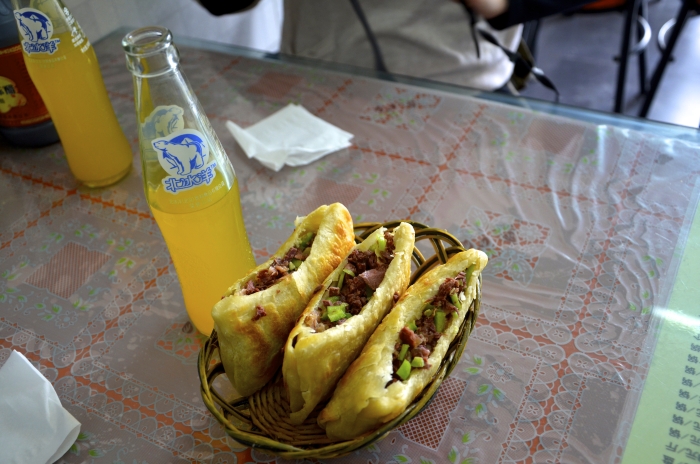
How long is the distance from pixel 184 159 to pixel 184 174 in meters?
0.02

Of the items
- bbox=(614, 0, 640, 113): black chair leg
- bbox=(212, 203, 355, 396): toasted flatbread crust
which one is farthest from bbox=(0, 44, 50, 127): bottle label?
bbox=(614, 0, 640, 113): black chair leg

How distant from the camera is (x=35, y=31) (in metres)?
0.91

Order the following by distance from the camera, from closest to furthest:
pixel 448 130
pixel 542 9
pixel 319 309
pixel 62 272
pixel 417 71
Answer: pixel 319 309, pixel 62 272, pixel 448 130, pixel 542 9, pixel 417 71

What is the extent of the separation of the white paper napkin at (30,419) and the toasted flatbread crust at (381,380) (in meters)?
0.35

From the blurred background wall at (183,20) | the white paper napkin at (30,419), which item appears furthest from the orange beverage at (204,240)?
the blurred background wall at (183,20)

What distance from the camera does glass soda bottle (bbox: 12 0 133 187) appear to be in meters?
0.91

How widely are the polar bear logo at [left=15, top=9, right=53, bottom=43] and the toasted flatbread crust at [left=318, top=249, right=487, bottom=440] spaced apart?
730 millimetres

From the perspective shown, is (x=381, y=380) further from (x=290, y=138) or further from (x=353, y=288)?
(x=290, y=138)

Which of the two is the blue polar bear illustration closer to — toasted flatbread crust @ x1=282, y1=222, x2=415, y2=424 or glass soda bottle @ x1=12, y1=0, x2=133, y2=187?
toasted flatbread crust @ x1=282, y1=222, x2=415, y2=424

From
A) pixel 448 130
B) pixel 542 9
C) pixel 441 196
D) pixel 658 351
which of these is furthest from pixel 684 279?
pixel 542 9

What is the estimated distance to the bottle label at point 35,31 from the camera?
35.2 inches

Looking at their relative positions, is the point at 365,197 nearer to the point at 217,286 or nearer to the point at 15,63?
the point at 217,286

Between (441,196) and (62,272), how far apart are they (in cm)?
68

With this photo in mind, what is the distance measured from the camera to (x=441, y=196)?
1.03 meters
